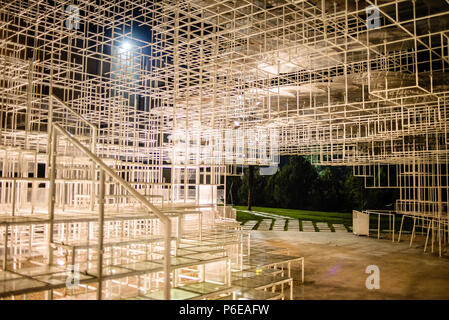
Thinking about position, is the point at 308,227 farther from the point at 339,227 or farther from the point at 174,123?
the point at 174,123

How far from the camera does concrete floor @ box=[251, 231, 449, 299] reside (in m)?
7.23

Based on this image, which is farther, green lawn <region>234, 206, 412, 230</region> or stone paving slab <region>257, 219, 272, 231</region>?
green lawn <region>234, 206, 412, 230</region>

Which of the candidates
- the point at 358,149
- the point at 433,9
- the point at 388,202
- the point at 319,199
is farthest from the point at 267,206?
the point at 433,9

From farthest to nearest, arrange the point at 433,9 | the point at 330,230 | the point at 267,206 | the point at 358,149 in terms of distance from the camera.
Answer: the point at 267,206 → the point at 330,230 → the point at 358,149 → the point at 433,9

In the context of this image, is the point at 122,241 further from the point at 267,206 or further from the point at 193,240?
the point at 267,206

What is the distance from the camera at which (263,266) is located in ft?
23.6

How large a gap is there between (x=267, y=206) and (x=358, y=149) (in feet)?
42.5

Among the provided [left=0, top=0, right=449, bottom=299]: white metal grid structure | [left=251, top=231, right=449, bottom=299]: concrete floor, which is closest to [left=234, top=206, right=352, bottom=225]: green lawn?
[left=0, top=0, right=449, bottom=299]: white metal grid structure

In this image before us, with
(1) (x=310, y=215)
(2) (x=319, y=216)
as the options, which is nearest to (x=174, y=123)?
(2) (x=319, y=216)

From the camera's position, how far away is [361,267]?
31.0 ft

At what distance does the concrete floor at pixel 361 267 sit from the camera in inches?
285

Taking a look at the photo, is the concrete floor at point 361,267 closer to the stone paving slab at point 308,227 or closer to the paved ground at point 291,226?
the stone paving slab at point 308,227

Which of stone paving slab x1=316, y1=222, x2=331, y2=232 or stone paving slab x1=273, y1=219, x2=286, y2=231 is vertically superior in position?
stone paving slab x1=273, y1=219, x2=286, y2=231

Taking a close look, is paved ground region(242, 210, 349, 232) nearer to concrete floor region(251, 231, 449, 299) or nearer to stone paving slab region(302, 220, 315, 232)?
stone paving slab region(302, 220, 315, 232)
